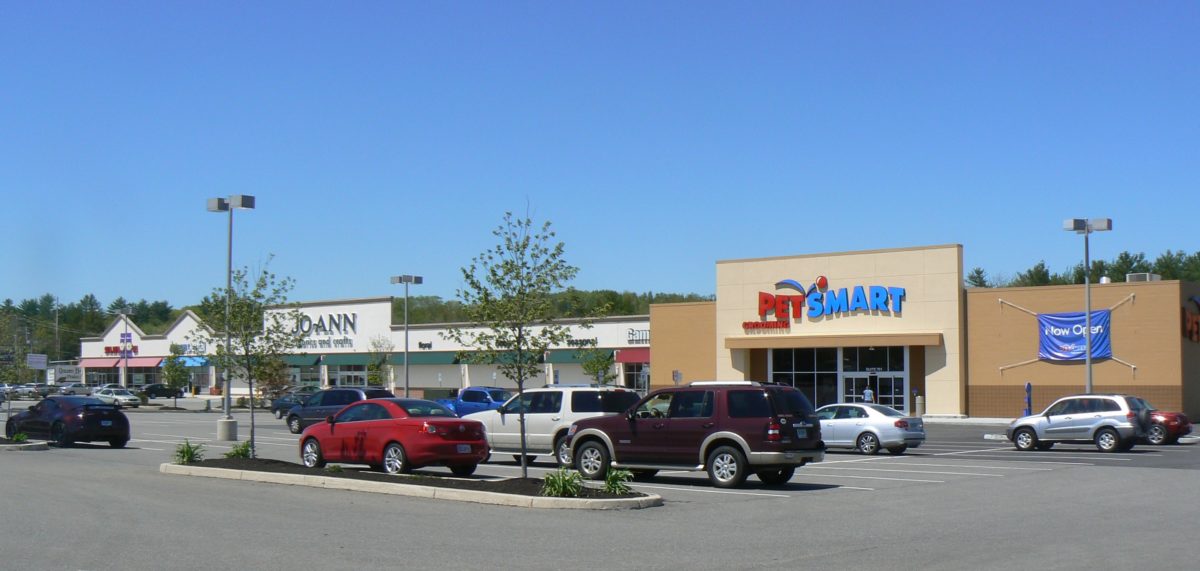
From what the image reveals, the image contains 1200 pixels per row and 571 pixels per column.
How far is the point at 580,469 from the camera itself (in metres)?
20.9

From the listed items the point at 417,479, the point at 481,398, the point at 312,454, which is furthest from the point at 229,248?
the point at 417,479

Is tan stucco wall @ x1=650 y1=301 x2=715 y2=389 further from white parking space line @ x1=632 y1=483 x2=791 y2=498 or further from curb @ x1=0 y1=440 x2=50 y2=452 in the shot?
white parking space line @ x1=632 y1=483 x2=791 y2=498

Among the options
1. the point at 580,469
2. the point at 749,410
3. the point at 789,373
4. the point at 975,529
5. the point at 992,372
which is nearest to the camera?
the point at 975,529

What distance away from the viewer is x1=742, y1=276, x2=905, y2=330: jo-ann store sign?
173 ft

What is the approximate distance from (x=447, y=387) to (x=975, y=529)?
66930 millimetres

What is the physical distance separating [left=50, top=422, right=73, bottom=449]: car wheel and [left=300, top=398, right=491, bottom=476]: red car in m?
11.9

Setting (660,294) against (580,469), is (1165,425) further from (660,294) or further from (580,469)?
(660,294)

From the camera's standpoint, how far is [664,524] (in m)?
14.5

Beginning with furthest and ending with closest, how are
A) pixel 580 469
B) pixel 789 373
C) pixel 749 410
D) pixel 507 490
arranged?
pixel 789 373 < pixel 580 469 < pixel 749 410 < pixel 507 490

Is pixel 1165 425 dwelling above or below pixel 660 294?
below

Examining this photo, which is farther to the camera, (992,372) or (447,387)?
(447,387)

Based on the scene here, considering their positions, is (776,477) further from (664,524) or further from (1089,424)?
(1089,424)

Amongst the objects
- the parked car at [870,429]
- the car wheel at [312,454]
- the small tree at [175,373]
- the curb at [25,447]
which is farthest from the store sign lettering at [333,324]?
the car wheel at [312,454]

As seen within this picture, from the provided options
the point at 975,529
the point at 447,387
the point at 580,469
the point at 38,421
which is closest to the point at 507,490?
the point at 580,469
